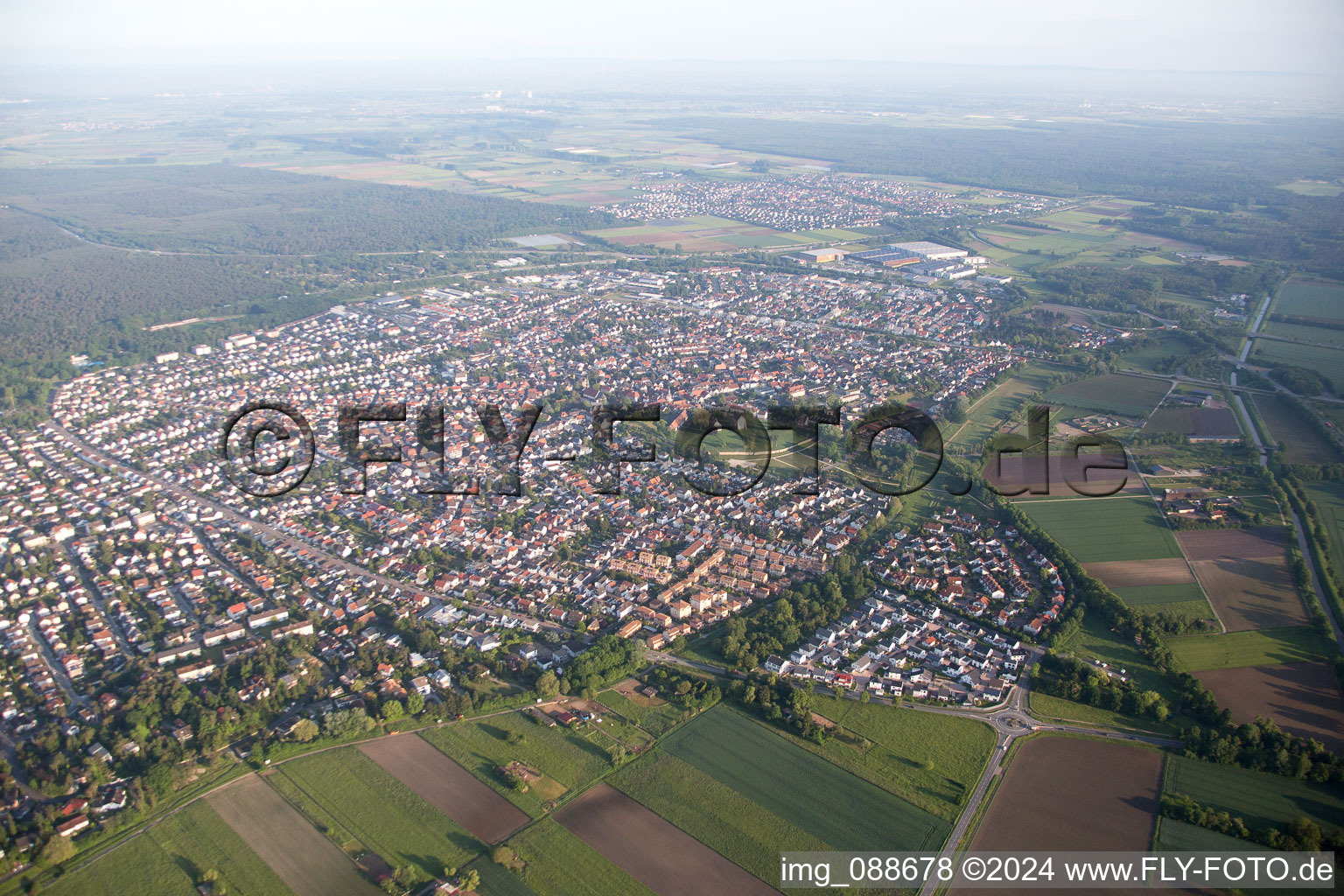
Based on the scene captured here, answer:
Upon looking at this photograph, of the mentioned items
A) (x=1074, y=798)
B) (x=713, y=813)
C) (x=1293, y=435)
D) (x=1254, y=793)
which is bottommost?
(x=713, y=813)

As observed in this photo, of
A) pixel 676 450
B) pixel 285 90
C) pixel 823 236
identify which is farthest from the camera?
pixel 285 90

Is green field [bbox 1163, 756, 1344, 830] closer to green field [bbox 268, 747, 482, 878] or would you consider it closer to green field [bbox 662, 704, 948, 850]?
green field [bbox 662, 704, 948, 850]

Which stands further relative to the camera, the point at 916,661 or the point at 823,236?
the point at 823,236

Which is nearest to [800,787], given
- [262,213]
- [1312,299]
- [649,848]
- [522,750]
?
[649,848]

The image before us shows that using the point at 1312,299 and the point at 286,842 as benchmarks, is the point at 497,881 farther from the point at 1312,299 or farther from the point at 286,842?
the point at 1312,299

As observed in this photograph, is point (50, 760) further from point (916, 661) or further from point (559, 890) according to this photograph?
→ point (916, 661)

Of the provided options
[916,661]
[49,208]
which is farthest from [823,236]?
[49,208]

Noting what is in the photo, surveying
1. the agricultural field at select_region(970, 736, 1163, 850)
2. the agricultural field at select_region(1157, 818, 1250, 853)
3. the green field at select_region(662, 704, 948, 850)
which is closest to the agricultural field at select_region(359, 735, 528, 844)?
the green field at select_region(662, 704, 948, 850)
